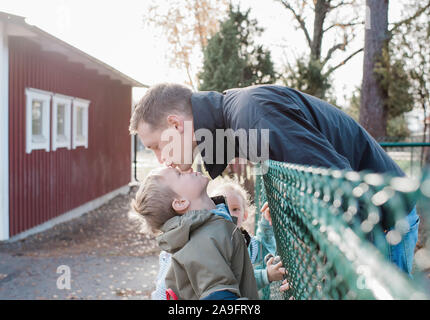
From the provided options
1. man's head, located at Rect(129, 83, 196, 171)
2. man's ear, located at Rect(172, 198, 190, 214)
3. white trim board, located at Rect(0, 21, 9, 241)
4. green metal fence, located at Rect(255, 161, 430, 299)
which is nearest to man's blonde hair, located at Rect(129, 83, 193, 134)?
man's head, located at Rect(129, 83, 196, 171)

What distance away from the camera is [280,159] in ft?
6.00

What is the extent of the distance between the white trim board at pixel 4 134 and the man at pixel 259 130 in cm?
605

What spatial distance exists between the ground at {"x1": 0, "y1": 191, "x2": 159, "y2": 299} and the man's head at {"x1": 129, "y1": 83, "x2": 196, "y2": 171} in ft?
11.3

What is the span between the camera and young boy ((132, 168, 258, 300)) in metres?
1.76

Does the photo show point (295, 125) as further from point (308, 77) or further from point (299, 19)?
point (299, 19)

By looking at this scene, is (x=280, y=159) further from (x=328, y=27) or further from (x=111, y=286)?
(x=328, y=27)

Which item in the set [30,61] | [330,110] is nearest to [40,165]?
[30,61]

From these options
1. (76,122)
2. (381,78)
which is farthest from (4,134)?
(381,78)

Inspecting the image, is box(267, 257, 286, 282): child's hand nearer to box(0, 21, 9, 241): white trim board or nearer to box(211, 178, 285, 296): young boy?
box(211, 178, 285, 296): young boy

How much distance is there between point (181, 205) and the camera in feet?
7.05

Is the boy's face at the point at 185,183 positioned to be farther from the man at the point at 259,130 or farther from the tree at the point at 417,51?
the tree at the point at 417,51

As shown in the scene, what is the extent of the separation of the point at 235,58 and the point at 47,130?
263 inches

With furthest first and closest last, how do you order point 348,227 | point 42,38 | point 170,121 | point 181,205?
1. point 42,38
2. point 170,121
3. point 181,205
4. point 348,227
